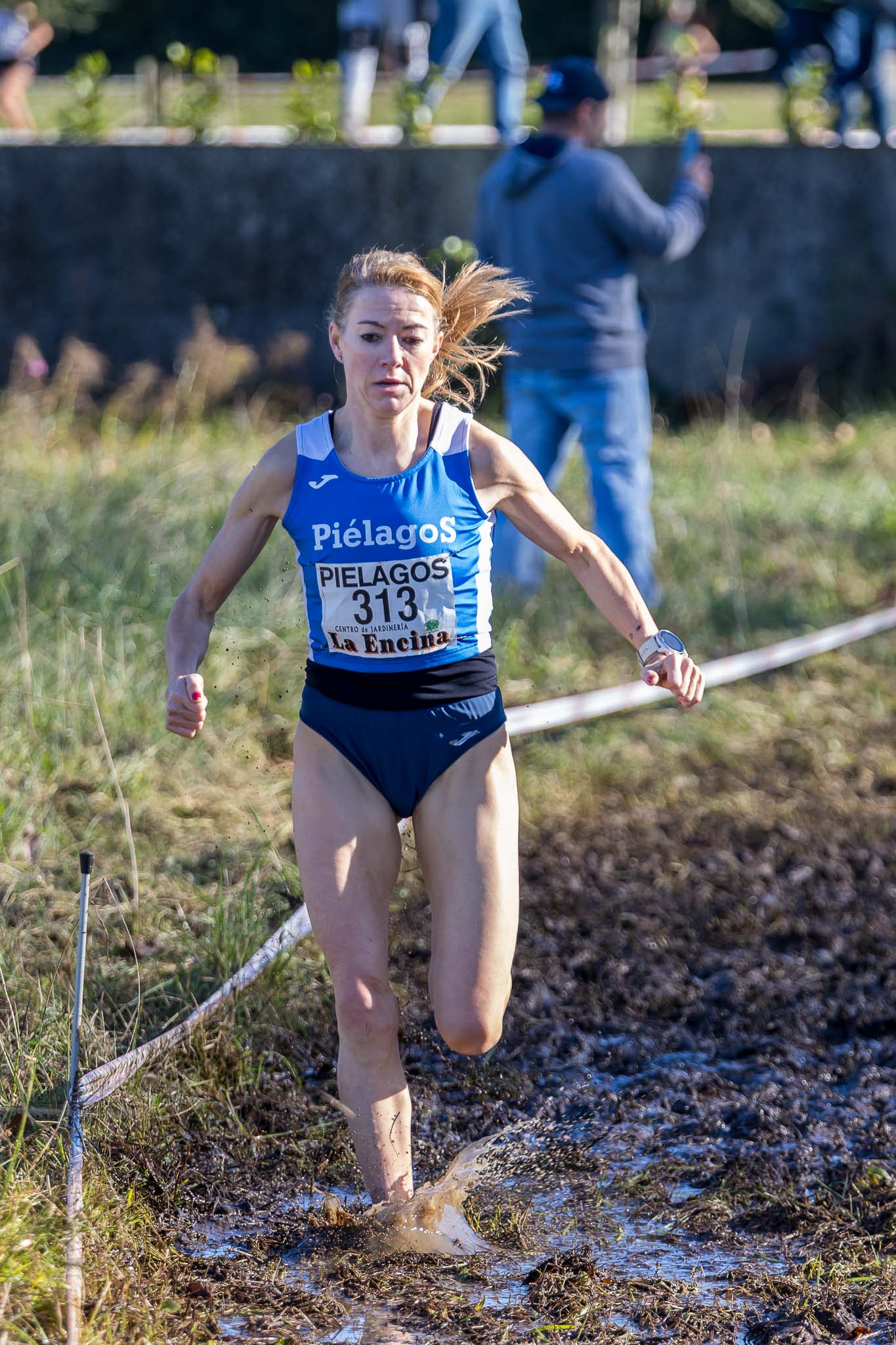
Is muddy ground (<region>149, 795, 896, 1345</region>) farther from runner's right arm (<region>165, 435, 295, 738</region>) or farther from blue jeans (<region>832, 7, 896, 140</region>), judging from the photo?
blue jeans (<region>832, 7, 896, 140</region>)

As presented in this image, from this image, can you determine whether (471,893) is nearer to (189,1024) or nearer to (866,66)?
(189,1024)

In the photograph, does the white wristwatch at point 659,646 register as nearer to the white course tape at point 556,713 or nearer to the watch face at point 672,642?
the watch face at point 672,642

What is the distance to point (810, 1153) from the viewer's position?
153 inches

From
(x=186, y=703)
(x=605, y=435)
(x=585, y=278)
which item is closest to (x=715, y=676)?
(x=605, y=435)

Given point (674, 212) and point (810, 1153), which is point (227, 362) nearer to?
point (674, 212)

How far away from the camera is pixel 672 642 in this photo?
11.3 ft

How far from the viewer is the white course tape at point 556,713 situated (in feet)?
12.2

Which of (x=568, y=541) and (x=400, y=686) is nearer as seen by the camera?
(x=400, y=686)

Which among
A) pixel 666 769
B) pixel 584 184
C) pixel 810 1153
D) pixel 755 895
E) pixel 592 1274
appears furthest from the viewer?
pixel 584 184

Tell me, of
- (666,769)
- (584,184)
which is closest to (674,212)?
(584,184)

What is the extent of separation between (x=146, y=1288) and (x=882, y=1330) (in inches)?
57.3

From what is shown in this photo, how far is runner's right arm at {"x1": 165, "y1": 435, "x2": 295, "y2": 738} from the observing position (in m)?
3.38

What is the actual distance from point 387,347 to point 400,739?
81 centimetres

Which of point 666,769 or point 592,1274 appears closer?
point 592,1274
